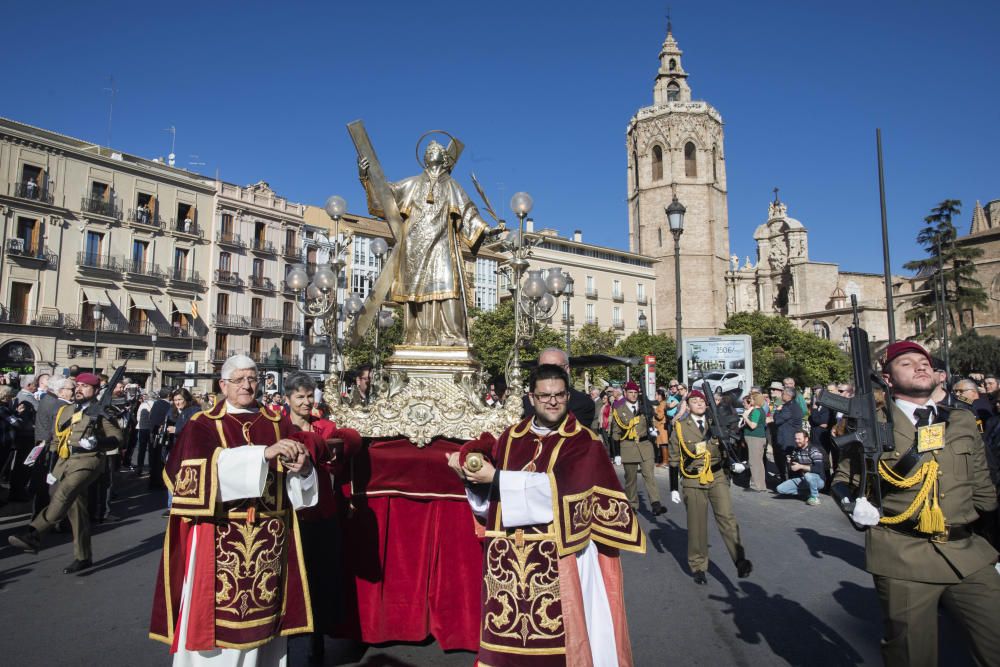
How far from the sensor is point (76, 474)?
667cm

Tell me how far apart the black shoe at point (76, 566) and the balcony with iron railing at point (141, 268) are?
3407cm

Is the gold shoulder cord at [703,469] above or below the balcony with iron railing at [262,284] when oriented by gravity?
below

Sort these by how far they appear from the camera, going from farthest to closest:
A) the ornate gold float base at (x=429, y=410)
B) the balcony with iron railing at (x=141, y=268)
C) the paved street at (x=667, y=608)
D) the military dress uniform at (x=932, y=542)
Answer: the balcony with iron railing at (x=141, y=268) → the ornate gold float base at (x=429, y=410) → the paved street at (x=667, y=608) → the military dress uniform at (x=932, y=542)

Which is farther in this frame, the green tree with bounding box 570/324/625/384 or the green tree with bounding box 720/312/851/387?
the green tree with bounding box 570/324/625/384

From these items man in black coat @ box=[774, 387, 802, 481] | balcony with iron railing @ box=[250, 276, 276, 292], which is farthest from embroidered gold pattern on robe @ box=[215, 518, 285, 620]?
balcony with iron railing @ box=[250, 276, 276, 292]

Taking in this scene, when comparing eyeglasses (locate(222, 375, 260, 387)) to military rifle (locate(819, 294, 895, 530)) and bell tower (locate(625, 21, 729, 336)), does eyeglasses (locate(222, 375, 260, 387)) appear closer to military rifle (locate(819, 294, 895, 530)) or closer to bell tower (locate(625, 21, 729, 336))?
military rifle (locate(819, 294, 895, 530))

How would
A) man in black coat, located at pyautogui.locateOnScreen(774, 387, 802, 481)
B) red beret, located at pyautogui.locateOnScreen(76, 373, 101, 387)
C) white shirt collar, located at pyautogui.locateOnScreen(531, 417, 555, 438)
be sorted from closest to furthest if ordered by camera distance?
white shirt collar, located at pyautogui.locateOnScreen(531, 417, 555, 438), red beret, located at pyautogui.locateOnScreen(76, 373, 101, 387), man in black coat, located at pyautogui.locateOnScreen(774, 387, 802, 481)

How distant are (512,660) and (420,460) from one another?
185cm

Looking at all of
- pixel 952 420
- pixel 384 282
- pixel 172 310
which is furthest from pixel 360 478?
pixel 172 310

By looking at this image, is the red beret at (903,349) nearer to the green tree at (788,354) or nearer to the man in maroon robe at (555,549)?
the man in maroon robe at (555,549)

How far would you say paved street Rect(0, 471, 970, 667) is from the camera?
179 inches

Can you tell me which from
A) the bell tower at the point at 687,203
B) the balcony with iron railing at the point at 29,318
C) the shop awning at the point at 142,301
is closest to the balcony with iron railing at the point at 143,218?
the shop awning at the point at 142,301

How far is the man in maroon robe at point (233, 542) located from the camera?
130 inches

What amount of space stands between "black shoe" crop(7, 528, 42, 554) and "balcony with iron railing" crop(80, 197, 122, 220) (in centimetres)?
3375
